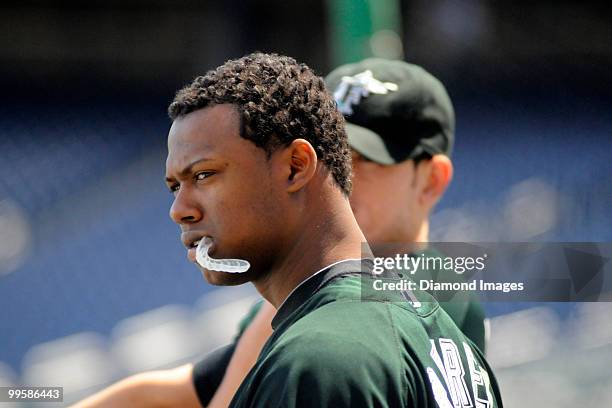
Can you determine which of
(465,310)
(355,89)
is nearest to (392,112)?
(355,89)

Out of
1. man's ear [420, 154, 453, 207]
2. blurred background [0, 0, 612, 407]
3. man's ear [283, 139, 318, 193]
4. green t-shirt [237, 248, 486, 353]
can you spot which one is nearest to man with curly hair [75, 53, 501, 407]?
man's ear [283, 139, 318, 193]

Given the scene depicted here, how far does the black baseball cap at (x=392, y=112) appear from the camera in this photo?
2.42 meters

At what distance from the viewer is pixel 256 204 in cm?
158

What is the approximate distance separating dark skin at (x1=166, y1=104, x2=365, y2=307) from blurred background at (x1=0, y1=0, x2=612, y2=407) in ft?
11.1

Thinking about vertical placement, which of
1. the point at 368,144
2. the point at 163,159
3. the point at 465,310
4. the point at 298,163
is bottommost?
the point at 163,159

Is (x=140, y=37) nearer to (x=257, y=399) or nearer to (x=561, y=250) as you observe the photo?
(x=561, y=250)

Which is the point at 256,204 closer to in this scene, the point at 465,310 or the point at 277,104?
the point at 277,104

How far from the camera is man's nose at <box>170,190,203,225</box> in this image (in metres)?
1.61

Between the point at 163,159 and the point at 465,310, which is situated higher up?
the point at 465,310

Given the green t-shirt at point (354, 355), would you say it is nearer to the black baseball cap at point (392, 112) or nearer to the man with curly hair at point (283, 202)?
the man with curly hair at point (283, 202)

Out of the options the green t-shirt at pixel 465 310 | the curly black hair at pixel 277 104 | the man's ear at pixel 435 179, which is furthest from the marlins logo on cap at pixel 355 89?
the curly black hair at pixel 277 104

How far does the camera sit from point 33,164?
6.93m

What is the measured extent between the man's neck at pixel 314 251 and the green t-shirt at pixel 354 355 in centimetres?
3

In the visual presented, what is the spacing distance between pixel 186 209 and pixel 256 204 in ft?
0.42
